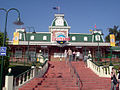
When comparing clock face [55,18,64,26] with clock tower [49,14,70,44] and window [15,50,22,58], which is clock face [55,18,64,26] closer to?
clock tower [49,14,70,44]

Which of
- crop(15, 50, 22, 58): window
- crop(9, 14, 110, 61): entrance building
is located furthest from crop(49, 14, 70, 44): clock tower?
crop(15, 50, 22, 58): window

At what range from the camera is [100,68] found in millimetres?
13953

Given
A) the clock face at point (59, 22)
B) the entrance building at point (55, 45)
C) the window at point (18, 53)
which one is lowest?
the window at point (18, 53)

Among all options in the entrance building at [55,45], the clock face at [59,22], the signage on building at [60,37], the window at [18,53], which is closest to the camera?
the signage on building at [60,37]

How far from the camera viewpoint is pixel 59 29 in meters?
28.5

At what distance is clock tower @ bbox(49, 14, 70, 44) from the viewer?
27031 millimetres

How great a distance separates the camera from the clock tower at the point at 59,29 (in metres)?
27.0

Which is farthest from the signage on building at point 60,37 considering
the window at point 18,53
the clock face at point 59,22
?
the window at point 18,53

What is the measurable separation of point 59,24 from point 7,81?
21.5m

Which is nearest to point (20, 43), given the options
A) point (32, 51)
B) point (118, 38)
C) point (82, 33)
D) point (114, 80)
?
point (32, 51)

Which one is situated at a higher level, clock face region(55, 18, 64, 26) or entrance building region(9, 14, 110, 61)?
clock face region(55, 18, 64, 26)

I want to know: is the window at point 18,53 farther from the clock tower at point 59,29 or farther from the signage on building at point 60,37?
the signage on building at point 60,37

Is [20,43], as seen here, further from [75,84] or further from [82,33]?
[75,84]

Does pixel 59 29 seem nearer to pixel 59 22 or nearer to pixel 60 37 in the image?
pixel 59 22
